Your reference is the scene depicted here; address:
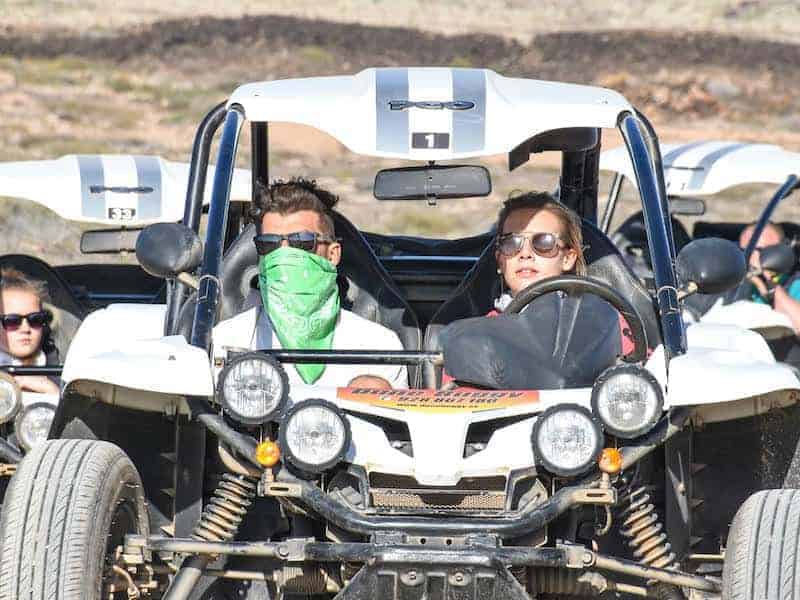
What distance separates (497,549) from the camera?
5602 mm

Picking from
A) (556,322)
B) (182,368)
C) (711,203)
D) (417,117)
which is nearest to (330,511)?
(182,368)

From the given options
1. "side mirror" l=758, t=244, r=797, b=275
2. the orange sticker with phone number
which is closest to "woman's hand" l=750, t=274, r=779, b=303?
"side mirror" l=758, t=244, r=797, b=275

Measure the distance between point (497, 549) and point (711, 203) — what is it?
73.3 ft

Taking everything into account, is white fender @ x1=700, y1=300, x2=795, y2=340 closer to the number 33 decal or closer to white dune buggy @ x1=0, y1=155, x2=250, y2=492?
white dune buggy @ x1=0, y1=155, x2=250, y2=492

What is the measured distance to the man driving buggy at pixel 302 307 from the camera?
23.2 feet

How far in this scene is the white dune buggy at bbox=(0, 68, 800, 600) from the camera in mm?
5723

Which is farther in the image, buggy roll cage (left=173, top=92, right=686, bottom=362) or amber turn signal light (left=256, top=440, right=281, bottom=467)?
buggy roll cage (left=173, top=92, right=686, bottom=362)

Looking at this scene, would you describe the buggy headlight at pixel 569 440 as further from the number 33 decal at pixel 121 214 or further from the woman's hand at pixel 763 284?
the woman's hand at pixel 763 284

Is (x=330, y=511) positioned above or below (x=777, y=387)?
below

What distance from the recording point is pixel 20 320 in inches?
379

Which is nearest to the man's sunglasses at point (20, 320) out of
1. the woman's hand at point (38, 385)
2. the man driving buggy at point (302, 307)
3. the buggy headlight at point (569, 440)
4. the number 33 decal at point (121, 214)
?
the woman's hand at point (38, 385)

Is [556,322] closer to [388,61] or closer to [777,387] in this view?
[777,387]

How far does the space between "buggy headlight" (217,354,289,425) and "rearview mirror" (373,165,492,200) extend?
4.00 ft

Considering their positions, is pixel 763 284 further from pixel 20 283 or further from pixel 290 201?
pixel 290 201
